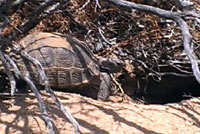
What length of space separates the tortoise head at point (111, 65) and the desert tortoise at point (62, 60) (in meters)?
0.26

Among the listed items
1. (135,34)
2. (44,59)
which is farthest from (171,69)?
(44,59)

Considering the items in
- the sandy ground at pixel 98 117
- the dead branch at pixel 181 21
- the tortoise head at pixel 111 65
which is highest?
the dead branch at pixel 181 21

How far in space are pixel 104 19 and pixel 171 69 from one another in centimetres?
102

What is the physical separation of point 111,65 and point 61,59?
739mm

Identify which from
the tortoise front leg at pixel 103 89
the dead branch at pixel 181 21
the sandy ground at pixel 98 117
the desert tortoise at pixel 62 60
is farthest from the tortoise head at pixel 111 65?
the dead branch at pixel 181 21

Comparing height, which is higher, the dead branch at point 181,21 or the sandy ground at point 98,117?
the dead branch at point 181,21

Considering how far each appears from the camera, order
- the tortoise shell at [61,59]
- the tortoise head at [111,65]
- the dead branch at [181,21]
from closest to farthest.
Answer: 1. the dead branch at [181,21]
2. the tortoise shell at [61,59]
3. the tortoise head at [111,65]

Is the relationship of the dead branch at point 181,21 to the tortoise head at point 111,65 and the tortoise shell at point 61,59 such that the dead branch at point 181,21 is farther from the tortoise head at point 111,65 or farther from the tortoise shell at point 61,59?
the tortoise head at point 111,65

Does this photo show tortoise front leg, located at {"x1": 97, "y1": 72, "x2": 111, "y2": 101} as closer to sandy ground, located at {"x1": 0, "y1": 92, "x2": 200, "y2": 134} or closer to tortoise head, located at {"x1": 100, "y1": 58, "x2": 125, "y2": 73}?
tortoise head, located at {"x1": 100, "y1": 58, "x2": 125, "y2": 73}

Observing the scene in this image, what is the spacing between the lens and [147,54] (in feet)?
17.5

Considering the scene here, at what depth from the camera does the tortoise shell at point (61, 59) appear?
4.37m

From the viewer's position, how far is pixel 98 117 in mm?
3924

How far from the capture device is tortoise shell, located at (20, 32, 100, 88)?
14.3ft

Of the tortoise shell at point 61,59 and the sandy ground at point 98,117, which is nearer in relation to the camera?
Result: the sandy ground at point 98,117
